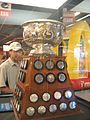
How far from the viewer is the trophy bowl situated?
1.17 metres

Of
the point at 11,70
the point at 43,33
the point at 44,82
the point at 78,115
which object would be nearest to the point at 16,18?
the point at 11,70

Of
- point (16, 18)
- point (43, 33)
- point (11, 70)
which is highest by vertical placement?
point (16, 18)

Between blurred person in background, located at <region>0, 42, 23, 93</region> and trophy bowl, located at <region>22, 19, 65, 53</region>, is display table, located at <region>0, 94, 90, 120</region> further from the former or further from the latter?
blurred person in background, located at <region>0, 42, 23, 93</region>

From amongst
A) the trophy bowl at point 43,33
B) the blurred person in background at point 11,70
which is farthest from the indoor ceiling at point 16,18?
the trophy bowl at point 43,33

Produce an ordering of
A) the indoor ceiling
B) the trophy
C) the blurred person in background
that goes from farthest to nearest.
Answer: the indoor ceiling, the blurred person in background, the trophy

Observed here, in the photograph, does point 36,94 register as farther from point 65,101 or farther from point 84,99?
point 84,99

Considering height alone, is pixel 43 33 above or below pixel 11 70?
above

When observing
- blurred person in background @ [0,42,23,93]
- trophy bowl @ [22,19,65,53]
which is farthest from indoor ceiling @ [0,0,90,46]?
trophy bowl @ [22,19,65,53]

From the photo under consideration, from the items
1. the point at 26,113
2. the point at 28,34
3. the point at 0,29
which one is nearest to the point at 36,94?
the point at 26,113

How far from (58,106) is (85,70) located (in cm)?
196

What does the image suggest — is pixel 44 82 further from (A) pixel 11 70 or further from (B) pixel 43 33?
(A) pixel 11 70

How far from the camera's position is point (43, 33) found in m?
1.17

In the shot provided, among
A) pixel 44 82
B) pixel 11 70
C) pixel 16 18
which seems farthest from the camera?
pixel 16 18

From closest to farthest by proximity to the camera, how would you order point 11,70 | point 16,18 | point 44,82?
point 44,82, point 11,70, point 16,18
